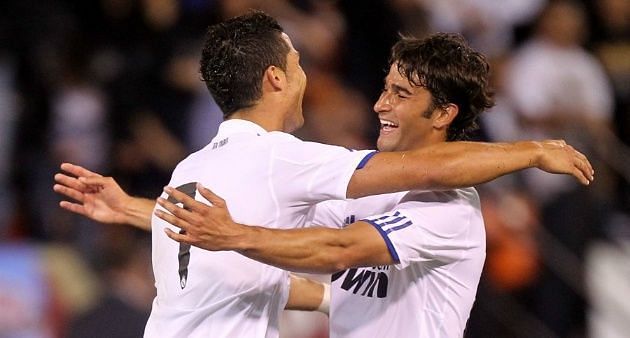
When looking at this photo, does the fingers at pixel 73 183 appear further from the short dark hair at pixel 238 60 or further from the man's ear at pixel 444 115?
the man's ear at pixel 444 115

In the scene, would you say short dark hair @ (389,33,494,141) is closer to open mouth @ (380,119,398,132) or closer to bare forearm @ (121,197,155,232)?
open mouth @ (380,119,398,132)

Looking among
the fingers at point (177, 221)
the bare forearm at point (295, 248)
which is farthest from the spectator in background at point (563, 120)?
the fingers at point (177, 221)

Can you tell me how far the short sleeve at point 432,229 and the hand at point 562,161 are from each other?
1.27 feet

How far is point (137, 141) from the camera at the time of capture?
9.78 metres

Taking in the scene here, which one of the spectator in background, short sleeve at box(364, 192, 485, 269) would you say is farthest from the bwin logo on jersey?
the spectator in background

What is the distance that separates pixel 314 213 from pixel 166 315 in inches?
34.5

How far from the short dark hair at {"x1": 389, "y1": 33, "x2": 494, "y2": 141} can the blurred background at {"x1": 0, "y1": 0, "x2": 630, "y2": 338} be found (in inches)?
133

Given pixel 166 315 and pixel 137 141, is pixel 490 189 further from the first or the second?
pixel 166 315

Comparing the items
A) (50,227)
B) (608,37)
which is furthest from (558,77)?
(50,227)

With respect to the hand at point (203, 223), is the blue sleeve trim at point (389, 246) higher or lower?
lower

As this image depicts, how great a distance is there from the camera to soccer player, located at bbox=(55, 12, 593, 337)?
461cm

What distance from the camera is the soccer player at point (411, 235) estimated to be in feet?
14.8

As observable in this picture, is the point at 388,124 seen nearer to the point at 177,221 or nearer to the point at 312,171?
the point at 312,171

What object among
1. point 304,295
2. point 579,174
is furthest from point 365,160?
point 304,295
